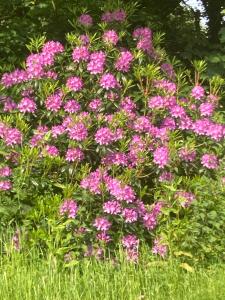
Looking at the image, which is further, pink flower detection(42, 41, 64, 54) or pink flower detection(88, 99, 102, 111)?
pink flower detection(42, 41, 64, 54)

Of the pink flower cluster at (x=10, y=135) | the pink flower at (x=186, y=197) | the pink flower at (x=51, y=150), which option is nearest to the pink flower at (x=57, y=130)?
the pink flower at (x=51, y=150)

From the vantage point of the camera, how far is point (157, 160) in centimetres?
517

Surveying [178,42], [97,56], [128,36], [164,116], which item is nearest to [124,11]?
[128,36]

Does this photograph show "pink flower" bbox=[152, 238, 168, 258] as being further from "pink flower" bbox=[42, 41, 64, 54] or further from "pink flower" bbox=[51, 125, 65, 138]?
"pink flower" bbox=[42, 41, 64, 54]

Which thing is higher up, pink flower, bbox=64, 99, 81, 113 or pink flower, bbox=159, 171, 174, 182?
pink flower, bbox=64, 99, 81, 113

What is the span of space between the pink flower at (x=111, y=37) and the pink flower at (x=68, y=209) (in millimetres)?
1645

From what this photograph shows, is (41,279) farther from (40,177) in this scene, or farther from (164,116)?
(164,116)

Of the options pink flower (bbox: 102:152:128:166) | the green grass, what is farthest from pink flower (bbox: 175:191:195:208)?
the green grass

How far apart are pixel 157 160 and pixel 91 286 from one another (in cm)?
148

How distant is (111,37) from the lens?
554 centimetres

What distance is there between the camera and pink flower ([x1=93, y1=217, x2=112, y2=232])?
15.8 feet

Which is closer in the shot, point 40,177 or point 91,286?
point 91,286

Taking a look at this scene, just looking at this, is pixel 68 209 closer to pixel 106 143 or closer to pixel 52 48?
pixel 106 143

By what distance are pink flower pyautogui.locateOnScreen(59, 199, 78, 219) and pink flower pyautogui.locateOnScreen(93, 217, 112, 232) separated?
0.20 m
